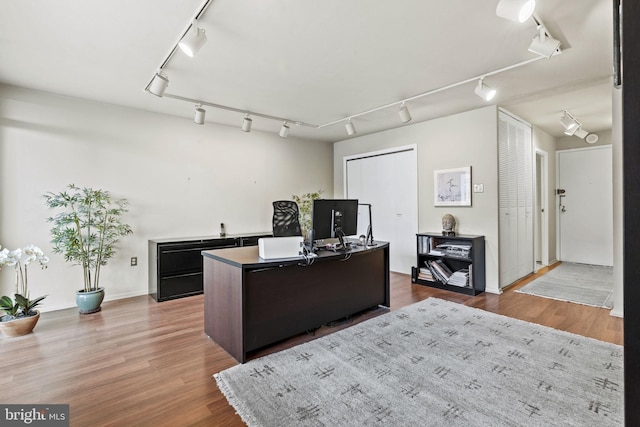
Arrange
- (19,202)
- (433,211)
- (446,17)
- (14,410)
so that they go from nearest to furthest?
(14,410), (446,17), (19,202), (433,211)

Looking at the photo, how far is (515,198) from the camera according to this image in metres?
4.52

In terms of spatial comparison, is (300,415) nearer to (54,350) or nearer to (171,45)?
(54,350)

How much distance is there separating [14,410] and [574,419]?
3319 millimetres

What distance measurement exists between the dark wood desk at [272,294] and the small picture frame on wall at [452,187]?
1.89 meters

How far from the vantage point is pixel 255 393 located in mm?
1935

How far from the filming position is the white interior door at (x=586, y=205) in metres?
5.51

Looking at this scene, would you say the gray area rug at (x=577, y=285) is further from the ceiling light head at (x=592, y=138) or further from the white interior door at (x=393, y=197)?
the ceiling light head at (x=592, y=138)

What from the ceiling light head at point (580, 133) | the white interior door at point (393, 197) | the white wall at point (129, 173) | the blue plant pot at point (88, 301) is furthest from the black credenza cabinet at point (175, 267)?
the ceiling light head at point (580, 133)

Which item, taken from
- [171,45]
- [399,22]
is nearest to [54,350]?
[171,45]

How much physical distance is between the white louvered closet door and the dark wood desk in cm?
224

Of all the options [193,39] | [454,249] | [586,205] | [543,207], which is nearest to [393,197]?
[454,249]

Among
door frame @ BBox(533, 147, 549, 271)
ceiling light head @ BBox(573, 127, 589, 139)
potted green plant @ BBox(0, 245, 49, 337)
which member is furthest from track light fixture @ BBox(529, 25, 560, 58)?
potted green plant @ BBox(0, 245, 49, 337)

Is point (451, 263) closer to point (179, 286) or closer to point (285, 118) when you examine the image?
point (285, 118)

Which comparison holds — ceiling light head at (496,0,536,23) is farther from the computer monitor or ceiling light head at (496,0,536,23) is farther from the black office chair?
the black office chair
